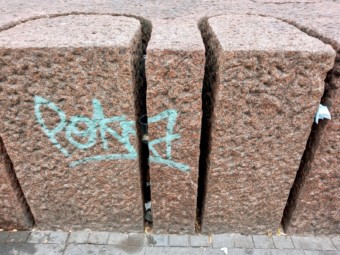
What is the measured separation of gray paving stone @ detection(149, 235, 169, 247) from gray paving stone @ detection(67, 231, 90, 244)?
53 cm

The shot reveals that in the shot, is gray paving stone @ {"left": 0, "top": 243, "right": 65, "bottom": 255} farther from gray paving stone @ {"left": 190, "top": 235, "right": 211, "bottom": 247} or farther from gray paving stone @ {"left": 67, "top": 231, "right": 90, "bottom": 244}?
gray paving stone @ {"left": 190, "top": 235, "right": 211, "bottom": 247}

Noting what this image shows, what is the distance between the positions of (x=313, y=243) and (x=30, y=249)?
230 centimetres

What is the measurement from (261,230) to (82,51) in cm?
195

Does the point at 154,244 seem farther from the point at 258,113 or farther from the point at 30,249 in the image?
the point at 258,113

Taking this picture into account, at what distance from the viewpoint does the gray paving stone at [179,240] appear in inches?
92.5

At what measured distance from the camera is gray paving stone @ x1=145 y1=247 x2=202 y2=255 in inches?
89.7

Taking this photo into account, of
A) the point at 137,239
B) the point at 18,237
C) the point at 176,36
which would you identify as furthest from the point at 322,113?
the point at 18,237

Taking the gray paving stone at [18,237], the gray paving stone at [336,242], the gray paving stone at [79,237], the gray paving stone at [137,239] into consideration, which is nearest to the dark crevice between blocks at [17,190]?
the gray paving stone at [18,237]

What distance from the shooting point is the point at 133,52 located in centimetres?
176

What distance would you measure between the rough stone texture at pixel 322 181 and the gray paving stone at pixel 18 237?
2184mm

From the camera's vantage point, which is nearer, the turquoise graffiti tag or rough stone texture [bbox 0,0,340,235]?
the turquoise graffiti tag

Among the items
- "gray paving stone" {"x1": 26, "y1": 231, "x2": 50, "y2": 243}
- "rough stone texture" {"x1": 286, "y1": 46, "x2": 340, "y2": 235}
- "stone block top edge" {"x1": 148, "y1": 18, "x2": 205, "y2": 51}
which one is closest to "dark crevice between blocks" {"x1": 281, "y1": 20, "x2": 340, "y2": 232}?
"rough stone texture" {"x1": 286, "y1": 46, "x2": 340, "y2": 235}

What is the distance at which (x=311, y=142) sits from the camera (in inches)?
80.6

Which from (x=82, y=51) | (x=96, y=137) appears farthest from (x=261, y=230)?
(x=82, y=51)
